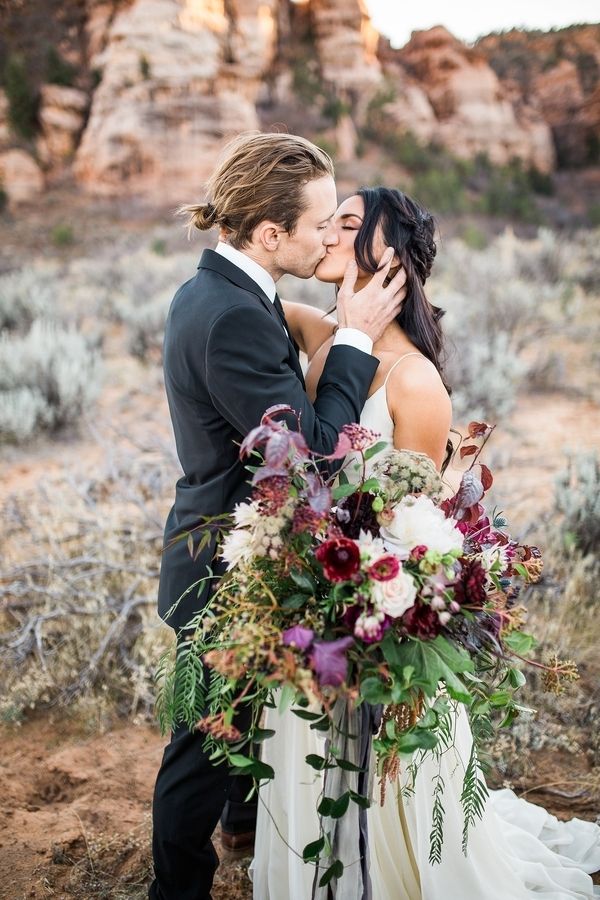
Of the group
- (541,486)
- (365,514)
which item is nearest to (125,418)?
(541,486)

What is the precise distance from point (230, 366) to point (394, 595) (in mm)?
787

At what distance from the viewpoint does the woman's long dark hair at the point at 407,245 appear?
2365 millimetres

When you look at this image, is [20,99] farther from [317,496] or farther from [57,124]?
[317,496]

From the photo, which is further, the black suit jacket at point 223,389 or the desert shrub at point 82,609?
the desert shrub at point 82,609

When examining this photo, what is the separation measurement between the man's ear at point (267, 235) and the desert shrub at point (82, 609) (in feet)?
7.09

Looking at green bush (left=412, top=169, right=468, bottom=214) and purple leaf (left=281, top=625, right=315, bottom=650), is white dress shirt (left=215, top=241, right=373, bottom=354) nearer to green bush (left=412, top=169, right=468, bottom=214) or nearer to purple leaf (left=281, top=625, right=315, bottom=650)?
purple leaf (left=281, top=625, right=315, bottom=650)

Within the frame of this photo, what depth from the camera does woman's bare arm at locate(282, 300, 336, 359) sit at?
2.75m

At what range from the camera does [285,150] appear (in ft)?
6.63

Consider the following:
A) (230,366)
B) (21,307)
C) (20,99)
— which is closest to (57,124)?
(20,99)

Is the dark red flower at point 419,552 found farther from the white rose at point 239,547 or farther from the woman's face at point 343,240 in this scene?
the woman's face at point 343,240

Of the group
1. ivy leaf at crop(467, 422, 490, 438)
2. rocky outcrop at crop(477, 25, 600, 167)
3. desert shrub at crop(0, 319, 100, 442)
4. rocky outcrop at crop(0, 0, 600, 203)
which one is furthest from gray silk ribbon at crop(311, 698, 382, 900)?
rocky outcrop at crop(477, 25, 600, 167)

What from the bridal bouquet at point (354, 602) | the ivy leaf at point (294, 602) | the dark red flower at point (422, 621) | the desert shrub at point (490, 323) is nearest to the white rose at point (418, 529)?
the bridal bouquet at point (354, 602)

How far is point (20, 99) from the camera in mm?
25469

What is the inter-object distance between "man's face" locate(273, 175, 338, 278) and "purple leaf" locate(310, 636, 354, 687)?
49.5 inches
